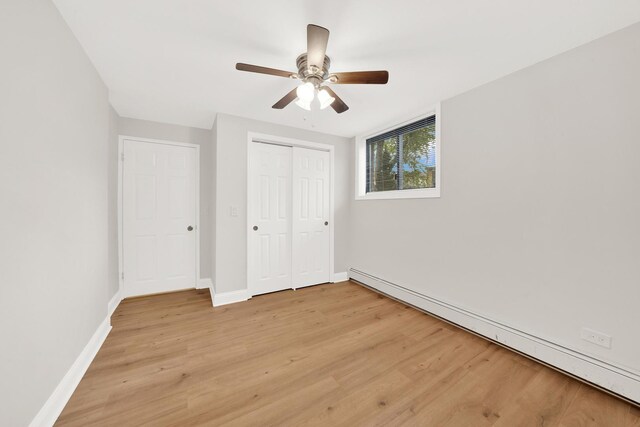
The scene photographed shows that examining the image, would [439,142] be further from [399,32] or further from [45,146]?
[45,146]

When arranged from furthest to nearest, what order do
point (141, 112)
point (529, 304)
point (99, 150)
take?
point (141, 112)
point (99, 150)
point (529, 304)

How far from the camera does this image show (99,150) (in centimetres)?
207

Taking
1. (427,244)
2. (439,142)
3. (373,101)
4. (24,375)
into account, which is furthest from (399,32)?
(24,375)

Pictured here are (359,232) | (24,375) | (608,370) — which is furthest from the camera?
(359,232)

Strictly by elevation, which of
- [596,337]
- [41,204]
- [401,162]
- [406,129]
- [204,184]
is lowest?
[596,337]

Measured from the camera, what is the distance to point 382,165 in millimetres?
3475

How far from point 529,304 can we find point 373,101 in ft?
7.85

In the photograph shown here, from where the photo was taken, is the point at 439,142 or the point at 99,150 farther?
the point at 439,142

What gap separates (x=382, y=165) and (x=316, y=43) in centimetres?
235

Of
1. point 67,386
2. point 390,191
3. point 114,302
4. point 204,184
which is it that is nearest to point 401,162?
point 390,191

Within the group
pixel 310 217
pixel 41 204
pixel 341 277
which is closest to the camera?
pixel 41 204

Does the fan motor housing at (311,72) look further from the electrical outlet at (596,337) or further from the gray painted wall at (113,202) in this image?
the electrical outlet at (596,337)

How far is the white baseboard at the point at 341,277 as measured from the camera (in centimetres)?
378

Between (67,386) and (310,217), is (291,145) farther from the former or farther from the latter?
(67,386)
